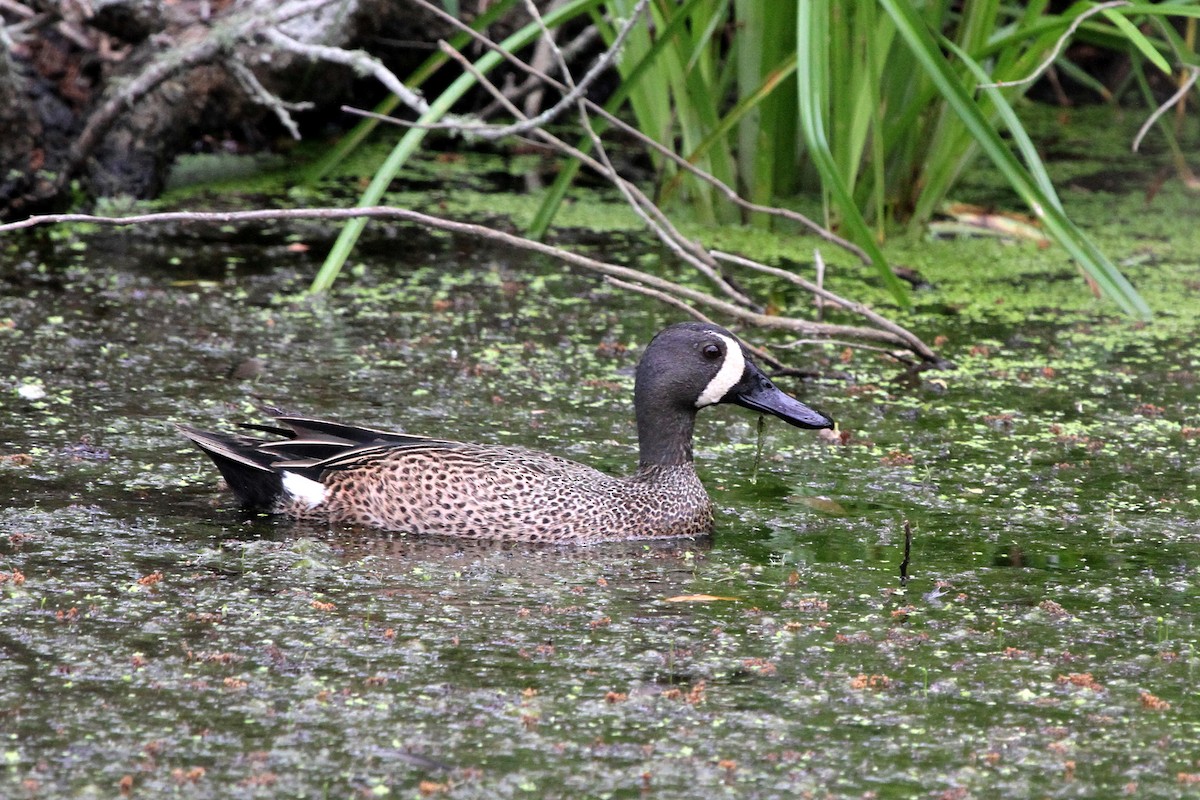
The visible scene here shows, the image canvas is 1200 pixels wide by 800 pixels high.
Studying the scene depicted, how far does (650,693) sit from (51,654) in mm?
1405

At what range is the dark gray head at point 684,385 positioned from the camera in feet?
18.6

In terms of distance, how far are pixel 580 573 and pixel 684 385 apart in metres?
0.89

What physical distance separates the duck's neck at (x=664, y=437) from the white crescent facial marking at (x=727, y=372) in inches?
3.9

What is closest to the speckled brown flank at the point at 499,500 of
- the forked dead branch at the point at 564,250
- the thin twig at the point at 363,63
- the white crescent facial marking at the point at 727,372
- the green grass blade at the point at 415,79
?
the white crescent facial marking at the point at 727,372

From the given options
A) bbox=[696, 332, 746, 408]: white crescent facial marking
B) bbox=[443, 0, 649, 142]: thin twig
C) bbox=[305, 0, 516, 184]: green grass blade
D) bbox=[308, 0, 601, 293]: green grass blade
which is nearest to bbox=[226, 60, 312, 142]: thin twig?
bbox=[305, 0, 516, 184]: green grass blade

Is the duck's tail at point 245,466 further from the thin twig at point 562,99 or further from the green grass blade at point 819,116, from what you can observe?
the green grass blade at point 819,116

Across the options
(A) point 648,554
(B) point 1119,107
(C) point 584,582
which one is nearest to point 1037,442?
(A) point 648,554

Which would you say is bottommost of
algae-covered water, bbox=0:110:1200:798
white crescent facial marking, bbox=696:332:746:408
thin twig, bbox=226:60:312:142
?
algae-covered water, bbox=0:110:1200:798

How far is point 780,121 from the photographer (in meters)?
8.75

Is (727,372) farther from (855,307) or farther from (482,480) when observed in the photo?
(855,307)

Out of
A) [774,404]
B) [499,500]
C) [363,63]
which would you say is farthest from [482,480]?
[363,63]

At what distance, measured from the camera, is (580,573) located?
5031 mm

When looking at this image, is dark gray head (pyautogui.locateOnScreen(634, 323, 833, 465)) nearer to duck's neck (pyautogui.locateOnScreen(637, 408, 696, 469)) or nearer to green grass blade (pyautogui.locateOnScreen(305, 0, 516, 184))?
duck's neck (pyautogui.locateOnScreen(637, 408, 696, 469))

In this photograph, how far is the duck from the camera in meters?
5.35
